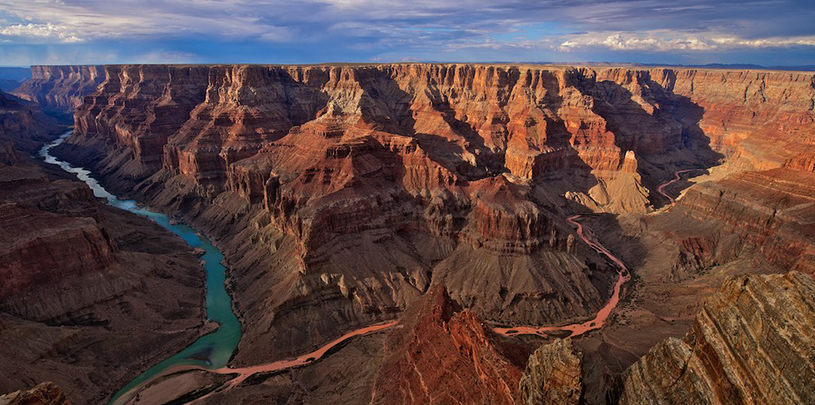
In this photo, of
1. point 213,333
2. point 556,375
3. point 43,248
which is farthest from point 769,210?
point 43,248

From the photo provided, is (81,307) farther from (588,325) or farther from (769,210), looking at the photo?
(769,210)

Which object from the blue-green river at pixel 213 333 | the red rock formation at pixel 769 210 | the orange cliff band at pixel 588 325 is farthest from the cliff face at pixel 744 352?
the red rock formation at pixel 769 210

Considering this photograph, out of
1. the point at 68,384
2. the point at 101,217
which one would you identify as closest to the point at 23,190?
the point at 101,217

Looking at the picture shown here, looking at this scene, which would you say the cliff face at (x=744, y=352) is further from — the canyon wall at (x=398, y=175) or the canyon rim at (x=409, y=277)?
the canyon wall at (x=398, y=175)

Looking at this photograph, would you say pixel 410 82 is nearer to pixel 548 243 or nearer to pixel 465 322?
pixel 548 243

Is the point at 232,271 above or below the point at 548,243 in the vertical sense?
below

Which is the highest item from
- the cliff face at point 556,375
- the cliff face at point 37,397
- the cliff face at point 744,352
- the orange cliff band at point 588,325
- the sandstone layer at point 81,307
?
the cliff face at point 744,352
